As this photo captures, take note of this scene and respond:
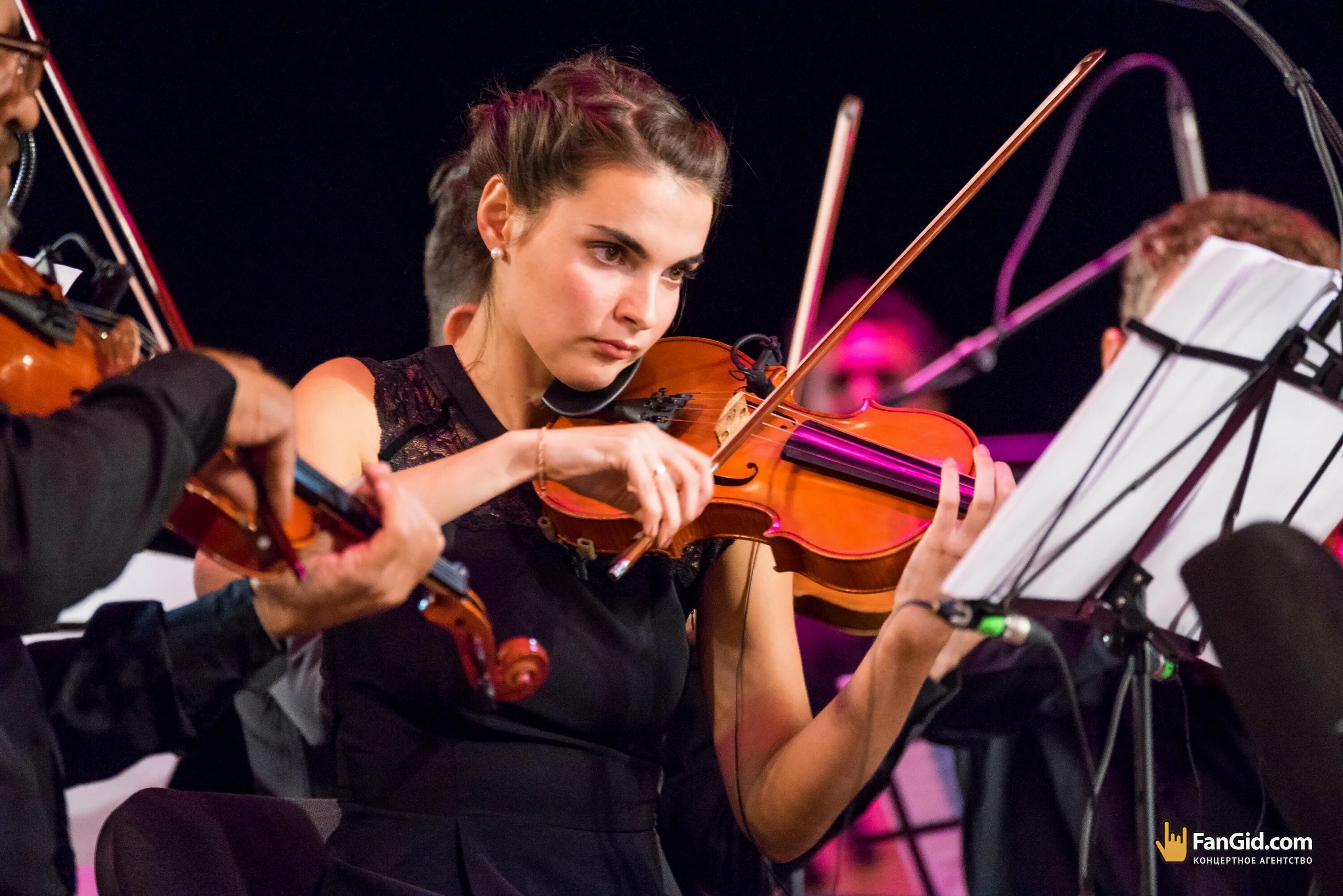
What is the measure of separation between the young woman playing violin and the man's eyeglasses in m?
0.46

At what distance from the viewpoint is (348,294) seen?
8.16 ft

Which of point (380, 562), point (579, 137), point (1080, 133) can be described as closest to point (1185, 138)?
point (1080, 133)

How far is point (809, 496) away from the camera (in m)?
1.46

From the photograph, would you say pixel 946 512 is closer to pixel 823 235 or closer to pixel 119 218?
pixel 823 235

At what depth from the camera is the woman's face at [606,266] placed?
1376 millimetres

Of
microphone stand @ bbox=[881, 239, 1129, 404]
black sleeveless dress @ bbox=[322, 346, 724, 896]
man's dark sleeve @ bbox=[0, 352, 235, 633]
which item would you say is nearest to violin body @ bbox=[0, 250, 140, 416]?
man's dark sleeve @ bbox=[0, 352, 235, 633]

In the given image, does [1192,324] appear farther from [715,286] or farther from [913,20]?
[913,20]

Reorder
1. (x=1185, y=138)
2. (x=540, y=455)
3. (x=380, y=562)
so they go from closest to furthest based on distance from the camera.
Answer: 1. (x=380, y=562)
2. (x=540, y=455)
3. (x=1185, y=138)

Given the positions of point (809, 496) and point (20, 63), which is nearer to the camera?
point (20, 63)

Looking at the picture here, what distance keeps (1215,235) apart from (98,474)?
1725 mm

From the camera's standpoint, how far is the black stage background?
2.30 metres

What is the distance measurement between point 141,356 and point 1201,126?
9.35ft

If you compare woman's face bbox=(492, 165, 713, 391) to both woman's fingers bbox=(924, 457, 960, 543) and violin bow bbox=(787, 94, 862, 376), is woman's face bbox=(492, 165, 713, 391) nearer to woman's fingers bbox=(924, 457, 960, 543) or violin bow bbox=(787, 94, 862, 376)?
violin bow bbox=(787, 94, 862, 376)

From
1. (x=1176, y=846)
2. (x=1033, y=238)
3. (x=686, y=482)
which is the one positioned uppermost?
(x=686, y=482)
